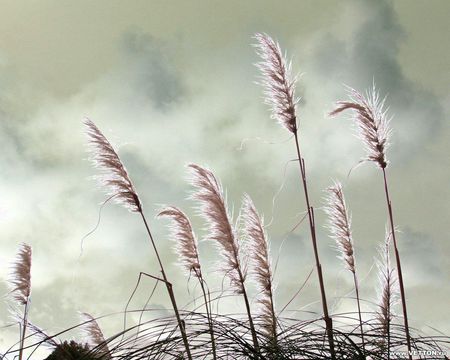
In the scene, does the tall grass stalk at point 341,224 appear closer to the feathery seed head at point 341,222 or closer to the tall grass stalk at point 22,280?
the feathery seed head at point 341,222

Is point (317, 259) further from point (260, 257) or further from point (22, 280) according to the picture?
point (22, 280)

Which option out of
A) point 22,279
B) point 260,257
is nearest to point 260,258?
point 260,257

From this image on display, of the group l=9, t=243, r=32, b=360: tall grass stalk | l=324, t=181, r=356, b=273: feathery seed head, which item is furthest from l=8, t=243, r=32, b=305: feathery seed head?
l=324, t=181, r=356, b=273: feathery seed head

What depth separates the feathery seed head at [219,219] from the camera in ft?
14.4

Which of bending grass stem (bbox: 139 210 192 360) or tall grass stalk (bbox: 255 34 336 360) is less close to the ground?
tall grass stalk (bbox: 255 34 336 360)

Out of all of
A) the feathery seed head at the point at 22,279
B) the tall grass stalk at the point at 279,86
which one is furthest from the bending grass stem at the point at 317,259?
the feathery seed head at the point at 22,279

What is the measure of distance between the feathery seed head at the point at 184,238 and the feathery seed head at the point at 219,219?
0.30m

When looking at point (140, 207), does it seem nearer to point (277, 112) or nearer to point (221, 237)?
point (221, 237)

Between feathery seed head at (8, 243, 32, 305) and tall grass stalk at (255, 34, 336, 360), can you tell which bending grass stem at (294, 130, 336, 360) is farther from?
feathery seed head at (8, 243, 32, 305)

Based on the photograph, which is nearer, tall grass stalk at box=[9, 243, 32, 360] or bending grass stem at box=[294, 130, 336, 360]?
bending grass stem at box=[294, 130, 336, 360]

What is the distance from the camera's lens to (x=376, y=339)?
3.95 m

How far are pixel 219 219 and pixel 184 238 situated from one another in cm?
48

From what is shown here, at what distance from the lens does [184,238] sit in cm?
475

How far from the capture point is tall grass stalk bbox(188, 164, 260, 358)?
4395mm
